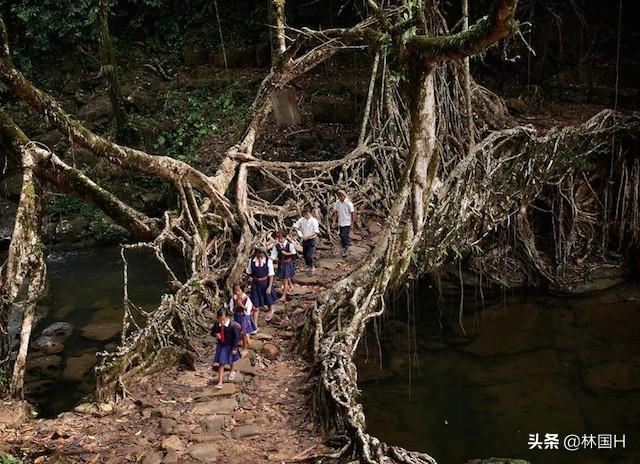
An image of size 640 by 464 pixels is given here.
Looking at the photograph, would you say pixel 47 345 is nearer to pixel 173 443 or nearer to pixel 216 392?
pixel 216 392

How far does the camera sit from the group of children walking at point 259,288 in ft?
21.7

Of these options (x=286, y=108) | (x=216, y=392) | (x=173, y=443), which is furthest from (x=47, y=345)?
(x=286, y=108)

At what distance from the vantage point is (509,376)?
30.9 ft

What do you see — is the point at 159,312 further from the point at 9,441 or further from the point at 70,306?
the point at 70,306

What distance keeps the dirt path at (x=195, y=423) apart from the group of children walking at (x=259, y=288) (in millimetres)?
325

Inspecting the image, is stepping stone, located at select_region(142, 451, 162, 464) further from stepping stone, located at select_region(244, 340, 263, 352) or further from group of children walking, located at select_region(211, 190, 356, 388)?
stepping stone, located at select_region(244, 340, 263, 352)

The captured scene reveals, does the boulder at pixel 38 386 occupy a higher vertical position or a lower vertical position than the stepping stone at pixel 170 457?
higher

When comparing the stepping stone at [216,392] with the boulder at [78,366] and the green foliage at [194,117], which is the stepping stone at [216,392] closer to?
the boulder at [78,366]

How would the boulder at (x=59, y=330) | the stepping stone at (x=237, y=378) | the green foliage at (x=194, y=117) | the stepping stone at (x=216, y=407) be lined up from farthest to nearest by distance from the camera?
the green foliage at (x=194, y=117) < the boulder at (x=59, y=330) < the stepping stone at (x=237, y=378) < the stepping stone at (x=216, y=407)

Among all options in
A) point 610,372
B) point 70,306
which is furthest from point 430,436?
point 70,306

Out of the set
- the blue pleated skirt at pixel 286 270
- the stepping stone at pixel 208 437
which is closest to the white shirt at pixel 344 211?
the blue pleated skirt at pixel 286 270

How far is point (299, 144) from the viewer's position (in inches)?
631

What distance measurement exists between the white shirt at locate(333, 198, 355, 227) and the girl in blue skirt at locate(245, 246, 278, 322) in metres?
2.25

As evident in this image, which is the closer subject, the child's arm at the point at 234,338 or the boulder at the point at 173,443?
the boulder at the point at 173,443
